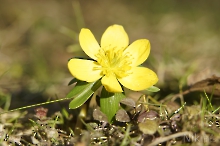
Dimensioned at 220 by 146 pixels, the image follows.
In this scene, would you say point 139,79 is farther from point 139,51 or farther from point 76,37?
point 76,37

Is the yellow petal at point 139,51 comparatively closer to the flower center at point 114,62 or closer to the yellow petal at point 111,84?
the flower center at point 114,62

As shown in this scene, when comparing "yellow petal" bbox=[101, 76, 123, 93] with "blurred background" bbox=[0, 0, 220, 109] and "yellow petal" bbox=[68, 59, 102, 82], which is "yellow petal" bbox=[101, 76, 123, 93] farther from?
"blurred background" bbox=[0, 0, 220, 109]

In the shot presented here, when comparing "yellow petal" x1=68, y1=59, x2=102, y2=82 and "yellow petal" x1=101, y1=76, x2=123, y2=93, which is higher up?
"yellow petal" x1=68, y1=59, x2=102, y2=82

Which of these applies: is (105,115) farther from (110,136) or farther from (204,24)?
(204,24)

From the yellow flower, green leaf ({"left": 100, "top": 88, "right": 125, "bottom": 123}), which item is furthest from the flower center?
green leaf ({"left": 100, "top": 88, "right": 125, "bottom": 123})

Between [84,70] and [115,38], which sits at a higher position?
[115,38]

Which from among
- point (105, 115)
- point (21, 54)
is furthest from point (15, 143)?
point (21, 54)

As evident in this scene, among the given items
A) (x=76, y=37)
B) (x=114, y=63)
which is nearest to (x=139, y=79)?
(x=114, y=63)
